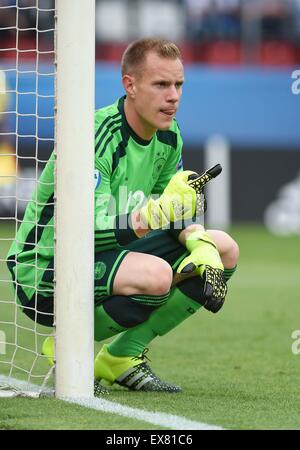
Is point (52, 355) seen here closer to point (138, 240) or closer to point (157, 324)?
point (157, 324)

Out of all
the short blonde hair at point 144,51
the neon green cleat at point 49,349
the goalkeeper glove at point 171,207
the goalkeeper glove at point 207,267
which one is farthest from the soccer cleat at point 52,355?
the short blonde hair at point 144,51

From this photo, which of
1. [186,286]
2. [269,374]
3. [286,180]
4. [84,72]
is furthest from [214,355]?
[286,180]

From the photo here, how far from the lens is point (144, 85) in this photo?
3943 mm

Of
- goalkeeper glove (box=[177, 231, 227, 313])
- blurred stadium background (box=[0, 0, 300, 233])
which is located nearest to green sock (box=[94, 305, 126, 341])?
goalkeeper glove (box=[177, 231, 227, 313])

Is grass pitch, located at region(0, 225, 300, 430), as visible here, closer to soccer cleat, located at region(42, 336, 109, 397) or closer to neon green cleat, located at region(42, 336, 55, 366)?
soccer cleat, located at region(42, 336, 109, 397)

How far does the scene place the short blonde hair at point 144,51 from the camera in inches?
153

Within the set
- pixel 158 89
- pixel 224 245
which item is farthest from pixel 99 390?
pixel 158 89

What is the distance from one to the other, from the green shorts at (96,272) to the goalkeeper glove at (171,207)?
0.26 meters

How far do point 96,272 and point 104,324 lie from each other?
20 centimetres

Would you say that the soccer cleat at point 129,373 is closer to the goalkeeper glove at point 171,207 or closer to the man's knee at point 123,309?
the man's knee at point 123,309

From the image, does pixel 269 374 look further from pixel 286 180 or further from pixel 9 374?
pixel 286 180

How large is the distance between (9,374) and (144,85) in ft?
4.03

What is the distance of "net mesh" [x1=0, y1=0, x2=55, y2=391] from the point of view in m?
4.02

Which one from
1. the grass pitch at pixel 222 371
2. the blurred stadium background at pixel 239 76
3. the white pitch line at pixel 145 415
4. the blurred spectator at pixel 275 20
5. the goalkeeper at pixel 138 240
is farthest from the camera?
the blurred spectator at pixel 275 20
